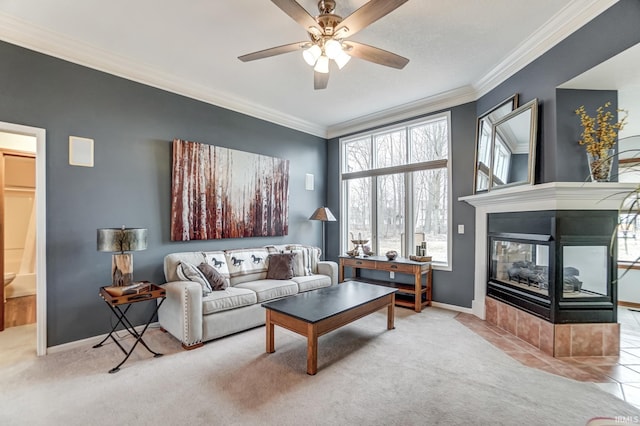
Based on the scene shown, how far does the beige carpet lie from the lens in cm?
203

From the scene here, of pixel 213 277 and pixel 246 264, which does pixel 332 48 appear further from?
pixel 246 264

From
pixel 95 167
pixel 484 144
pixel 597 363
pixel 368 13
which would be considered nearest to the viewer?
pixel 368 13

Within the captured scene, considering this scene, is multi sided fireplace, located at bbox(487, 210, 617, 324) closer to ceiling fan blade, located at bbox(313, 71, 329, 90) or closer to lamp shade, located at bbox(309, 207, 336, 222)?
ceiling fan blade, located at bbox(313, 71, 329, 90)

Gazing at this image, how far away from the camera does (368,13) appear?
209 centimetres

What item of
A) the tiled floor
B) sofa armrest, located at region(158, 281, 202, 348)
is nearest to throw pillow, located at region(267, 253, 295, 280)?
sofa armrest, located at region(158, 281, 202, 348)

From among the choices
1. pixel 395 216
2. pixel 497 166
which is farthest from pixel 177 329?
pixel 497 166

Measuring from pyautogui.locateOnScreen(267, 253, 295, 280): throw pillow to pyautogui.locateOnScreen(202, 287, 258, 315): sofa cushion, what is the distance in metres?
0.69

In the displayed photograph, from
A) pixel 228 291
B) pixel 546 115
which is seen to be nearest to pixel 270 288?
pixel 228 291

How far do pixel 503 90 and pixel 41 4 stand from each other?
184 inches

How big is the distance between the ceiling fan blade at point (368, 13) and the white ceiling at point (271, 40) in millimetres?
392

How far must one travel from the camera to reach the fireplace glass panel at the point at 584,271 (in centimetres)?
293

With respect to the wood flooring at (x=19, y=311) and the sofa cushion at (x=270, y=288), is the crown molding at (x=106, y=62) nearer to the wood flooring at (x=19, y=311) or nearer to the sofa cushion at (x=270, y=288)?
the sofa cushion at (x=270, y=288)

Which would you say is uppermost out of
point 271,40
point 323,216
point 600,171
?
point 271,40

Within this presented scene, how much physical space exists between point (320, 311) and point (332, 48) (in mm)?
2238
